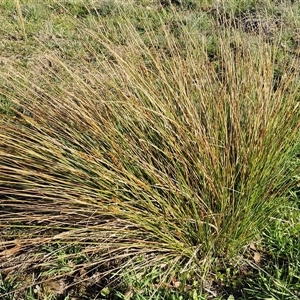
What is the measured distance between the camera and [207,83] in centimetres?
268

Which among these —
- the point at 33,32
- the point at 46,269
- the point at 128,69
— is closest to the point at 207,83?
the point at 128,69

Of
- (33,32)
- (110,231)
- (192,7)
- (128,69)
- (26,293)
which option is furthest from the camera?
(192,7)

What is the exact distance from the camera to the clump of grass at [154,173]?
2.31 metres

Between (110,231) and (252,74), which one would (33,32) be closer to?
(252,74)

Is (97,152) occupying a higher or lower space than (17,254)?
higher

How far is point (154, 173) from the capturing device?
225 cm

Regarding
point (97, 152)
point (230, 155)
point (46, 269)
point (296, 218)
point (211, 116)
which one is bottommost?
point (296, 218)

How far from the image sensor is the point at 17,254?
2.63 meters

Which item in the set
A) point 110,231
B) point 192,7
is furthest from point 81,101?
point 192,7

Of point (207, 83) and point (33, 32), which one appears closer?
point (207, 83)

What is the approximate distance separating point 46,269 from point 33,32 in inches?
117

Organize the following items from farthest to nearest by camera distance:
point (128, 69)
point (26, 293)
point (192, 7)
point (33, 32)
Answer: point (192, 7) → point (33, 32) → point (128, 69) → point (26, 293)

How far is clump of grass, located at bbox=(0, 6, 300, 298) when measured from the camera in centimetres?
231

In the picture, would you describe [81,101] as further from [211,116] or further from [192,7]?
[192,7]
